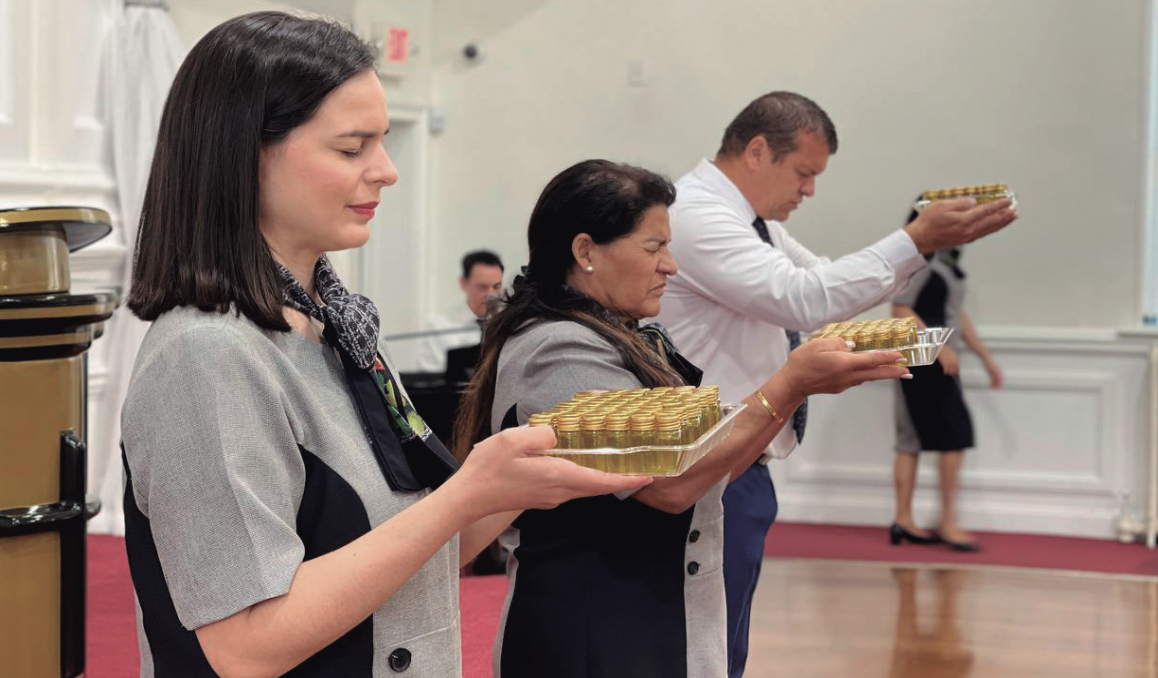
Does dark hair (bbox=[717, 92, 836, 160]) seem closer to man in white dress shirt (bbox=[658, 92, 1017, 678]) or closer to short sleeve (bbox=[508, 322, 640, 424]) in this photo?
man in white dress shirt (bbox=[658, 92, 1017, 678])

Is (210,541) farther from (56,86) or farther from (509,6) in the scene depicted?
(509,6)

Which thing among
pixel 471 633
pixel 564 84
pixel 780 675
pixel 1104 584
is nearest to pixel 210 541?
pixel 471 633

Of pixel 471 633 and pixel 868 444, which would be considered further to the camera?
pixel 868 444

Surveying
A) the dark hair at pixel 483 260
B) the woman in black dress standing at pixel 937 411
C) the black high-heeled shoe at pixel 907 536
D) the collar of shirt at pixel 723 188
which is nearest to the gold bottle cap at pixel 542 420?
the collar of shirt at pixel 723 188

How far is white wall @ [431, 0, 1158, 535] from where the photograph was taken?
6.62 m

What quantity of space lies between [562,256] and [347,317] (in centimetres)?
88

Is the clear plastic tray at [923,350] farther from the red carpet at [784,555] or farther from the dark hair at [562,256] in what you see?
the red carpet at [784,555]

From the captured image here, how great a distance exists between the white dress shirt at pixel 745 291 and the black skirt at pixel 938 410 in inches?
140

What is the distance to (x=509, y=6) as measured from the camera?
781 cm

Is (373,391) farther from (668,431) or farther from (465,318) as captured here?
(465,318)

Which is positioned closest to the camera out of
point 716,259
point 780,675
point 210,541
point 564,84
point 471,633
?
point 210,541

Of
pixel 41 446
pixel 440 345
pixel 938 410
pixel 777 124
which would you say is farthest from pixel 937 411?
pixel 41 446

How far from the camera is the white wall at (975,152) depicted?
261 inches

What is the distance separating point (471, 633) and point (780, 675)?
4.51ft
